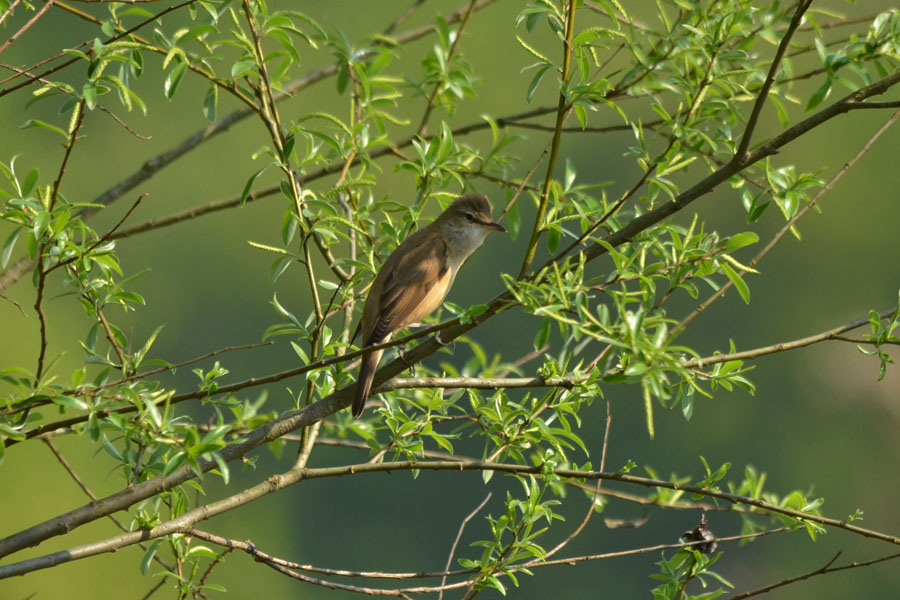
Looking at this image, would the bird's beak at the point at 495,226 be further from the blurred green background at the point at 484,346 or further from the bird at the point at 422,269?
the blurred green background at the point at 484,346

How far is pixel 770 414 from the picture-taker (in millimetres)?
Answer: 4625

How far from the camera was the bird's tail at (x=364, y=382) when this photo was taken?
1591 mm

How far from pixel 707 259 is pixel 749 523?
827mm

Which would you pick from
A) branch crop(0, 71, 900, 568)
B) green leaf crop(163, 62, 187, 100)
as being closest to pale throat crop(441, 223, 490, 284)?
branch crop(0, 71, 900, 568)

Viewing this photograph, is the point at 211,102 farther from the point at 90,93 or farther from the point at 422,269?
the point at 422,269

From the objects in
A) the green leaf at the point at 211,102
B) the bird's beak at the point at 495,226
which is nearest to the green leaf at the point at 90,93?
the green leaf at the point at 211,102

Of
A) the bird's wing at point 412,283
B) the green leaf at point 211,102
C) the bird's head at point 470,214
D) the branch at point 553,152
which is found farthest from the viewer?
the bird's head at point 470,214

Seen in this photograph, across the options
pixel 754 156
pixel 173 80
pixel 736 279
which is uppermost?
pixel 173 80

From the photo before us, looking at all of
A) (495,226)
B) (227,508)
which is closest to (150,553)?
(227,508)

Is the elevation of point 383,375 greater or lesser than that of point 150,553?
greater

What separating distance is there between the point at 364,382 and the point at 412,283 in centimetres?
52

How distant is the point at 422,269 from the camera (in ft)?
7.02

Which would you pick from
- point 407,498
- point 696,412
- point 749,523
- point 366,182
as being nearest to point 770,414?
point 696,412

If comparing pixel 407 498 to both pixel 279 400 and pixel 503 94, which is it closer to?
pixel 279 400
